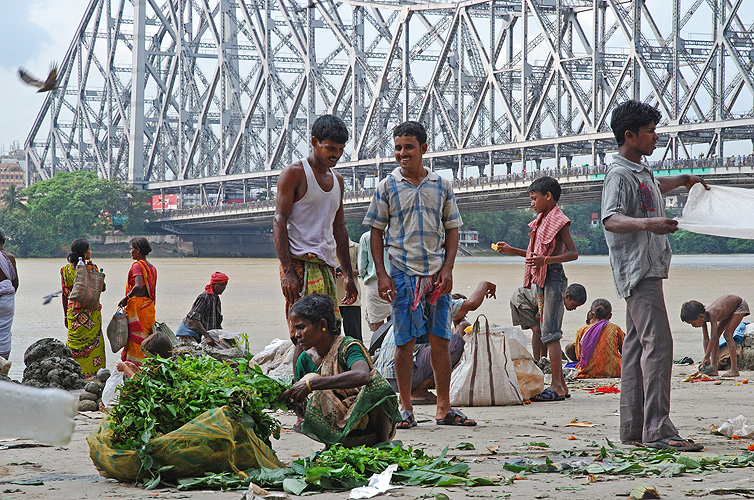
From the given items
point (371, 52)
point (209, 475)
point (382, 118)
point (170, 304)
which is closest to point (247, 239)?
point (382, 118)

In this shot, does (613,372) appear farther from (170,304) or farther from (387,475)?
(170,304)

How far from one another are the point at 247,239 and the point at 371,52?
16733mm

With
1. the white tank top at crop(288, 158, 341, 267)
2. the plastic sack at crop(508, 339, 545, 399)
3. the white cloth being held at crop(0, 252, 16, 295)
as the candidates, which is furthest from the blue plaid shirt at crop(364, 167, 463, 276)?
the white cloth being held at crop(0, 252, 16, 295)

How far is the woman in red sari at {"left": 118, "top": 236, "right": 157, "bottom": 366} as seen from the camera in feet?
19.1

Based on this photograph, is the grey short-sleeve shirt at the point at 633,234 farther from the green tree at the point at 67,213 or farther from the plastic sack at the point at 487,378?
the green tree at the point at 67,213

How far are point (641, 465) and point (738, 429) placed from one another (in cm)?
89

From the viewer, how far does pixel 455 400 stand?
473cm

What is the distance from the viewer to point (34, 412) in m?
0.85

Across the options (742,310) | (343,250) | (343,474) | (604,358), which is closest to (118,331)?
(343,250)

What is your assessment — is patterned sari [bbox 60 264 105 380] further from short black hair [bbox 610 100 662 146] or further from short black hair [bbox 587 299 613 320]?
short black hair [bbox 610 100 662 146]

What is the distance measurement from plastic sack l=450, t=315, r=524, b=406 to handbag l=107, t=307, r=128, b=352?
90.3 inches

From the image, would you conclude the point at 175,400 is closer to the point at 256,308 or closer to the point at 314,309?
the point at 314,309

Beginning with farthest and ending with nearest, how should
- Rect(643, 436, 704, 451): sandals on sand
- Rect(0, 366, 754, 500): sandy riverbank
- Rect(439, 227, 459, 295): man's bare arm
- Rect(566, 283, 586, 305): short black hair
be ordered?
Rect(566, 283, 586, 305): short black hair → Rect(439, 227, 459, 295): man's bare arm → Rect(643, 436, 704, 451): sandals on sand → Rect(0, 366, 754, 500): sandy riverbank

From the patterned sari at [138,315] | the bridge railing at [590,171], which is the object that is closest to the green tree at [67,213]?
the bridge railing at [590,171]
